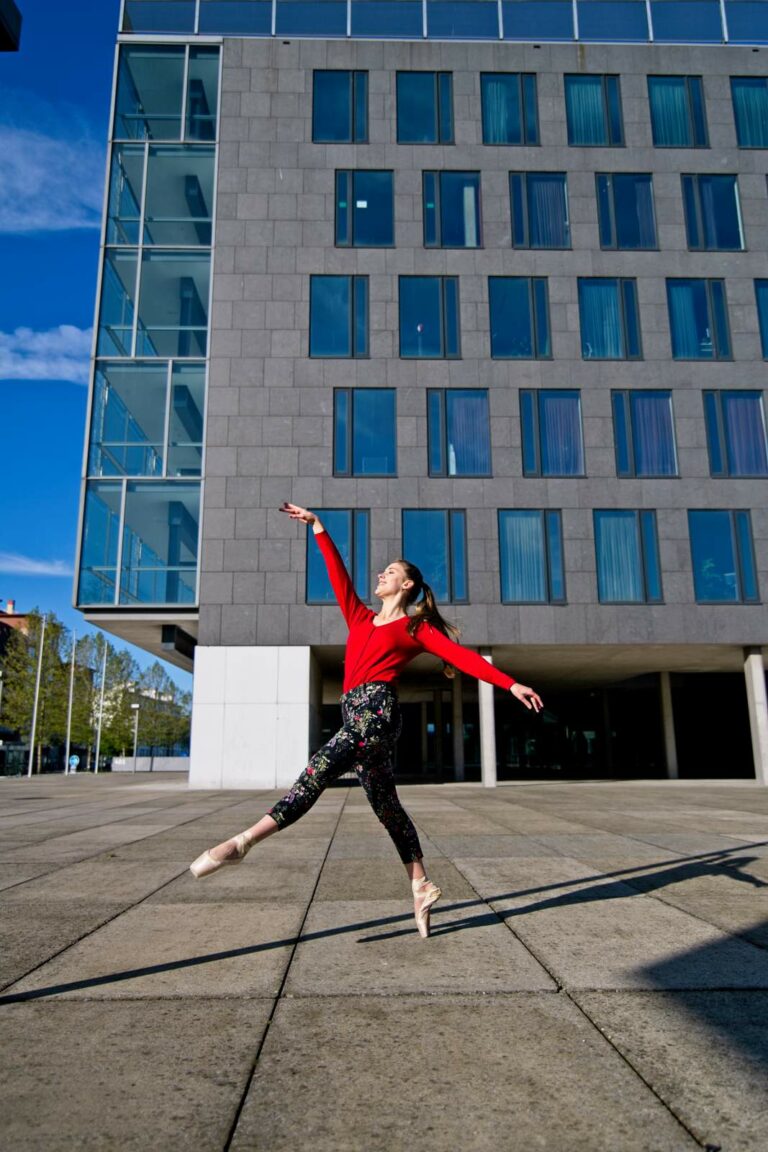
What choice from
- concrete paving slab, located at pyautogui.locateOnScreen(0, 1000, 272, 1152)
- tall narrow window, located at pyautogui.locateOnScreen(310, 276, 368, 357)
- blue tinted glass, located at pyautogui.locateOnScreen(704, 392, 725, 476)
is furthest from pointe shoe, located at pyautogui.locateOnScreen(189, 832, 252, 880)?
blue tinted glass, located at pyautogui.locateOnScreen(704, 392, 725, 476)

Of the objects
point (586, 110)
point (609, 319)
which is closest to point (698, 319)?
point (609, 319)

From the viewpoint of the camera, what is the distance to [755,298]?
24047 mm

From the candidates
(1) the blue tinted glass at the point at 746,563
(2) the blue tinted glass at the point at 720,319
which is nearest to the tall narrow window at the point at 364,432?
(2) the blue tinted glass at the point at 720,319

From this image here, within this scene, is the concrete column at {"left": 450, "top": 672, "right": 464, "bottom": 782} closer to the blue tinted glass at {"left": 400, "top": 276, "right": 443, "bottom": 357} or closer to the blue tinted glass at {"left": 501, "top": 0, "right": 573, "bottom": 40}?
the blue tinted glass at {"left": 400, "top": 276, "right": 443, "bottom": 357}

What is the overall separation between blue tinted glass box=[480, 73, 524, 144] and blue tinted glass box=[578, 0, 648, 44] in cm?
278

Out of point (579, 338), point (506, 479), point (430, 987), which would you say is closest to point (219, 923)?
point (430, 987)

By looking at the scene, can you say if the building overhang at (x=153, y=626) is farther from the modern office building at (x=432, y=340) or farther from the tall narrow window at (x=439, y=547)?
the tall narrow window at (x=439, y=547)

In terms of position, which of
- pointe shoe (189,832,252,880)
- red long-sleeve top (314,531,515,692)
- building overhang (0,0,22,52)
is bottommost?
pointe shoe (189,832,252,880)

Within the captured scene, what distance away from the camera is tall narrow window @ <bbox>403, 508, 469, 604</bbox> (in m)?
22.3

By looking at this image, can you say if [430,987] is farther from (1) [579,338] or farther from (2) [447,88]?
(2) [447,88]

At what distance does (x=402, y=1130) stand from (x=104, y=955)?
229cm

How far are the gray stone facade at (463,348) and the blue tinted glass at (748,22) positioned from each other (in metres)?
0.66

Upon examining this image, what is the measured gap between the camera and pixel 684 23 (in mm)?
25688

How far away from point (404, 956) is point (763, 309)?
24862 mm
